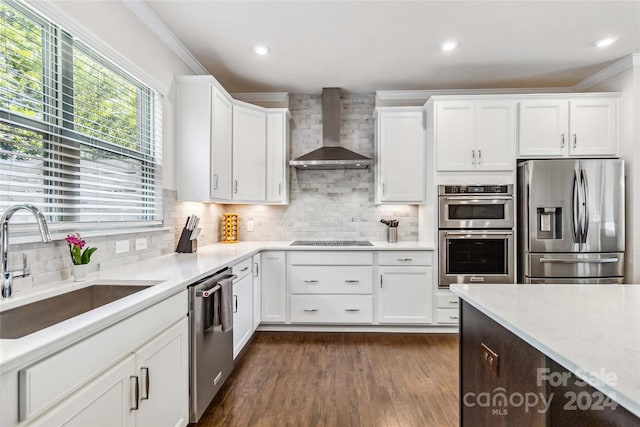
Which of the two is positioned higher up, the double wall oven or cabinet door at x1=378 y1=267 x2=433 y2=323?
the double wall oven

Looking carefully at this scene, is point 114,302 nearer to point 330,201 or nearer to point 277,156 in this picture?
point 277,156

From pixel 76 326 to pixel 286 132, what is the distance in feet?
10.1

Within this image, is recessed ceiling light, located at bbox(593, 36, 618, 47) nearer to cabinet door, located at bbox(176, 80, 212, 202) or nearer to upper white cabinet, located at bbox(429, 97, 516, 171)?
upper white cabinet, located at bbox(429, 97, 516, 171)

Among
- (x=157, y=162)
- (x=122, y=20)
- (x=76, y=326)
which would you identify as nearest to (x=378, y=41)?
(x=122, y=20)

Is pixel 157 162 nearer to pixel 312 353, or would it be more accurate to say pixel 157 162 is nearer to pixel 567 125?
pixel 312 353

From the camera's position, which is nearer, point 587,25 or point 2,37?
point 2,37

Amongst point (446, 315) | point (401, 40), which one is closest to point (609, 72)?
point (401, 40)

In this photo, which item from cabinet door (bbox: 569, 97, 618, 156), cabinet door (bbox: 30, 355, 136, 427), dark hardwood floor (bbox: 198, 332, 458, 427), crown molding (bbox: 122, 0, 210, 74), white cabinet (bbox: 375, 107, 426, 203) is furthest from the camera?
white cabinet (bbox: 375, 107, 426, 203)

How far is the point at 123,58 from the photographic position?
7.08 feet

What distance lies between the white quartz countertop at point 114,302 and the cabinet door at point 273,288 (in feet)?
1.54

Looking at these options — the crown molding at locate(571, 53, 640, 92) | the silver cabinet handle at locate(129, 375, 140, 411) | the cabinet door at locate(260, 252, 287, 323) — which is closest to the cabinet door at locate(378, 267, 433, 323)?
the cabinet door at locate(260, 252, 287, 323)

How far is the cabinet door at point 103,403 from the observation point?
0.97 metres

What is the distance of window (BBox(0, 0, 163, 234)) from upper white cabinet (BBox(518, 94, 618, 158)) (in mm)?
3551

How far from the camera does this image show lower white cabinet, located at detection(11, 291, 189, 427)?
899 millimetres
